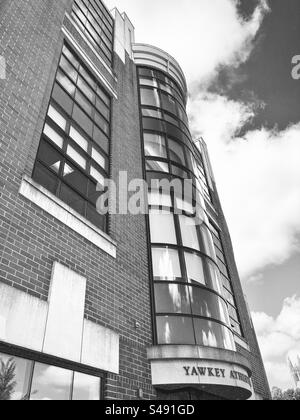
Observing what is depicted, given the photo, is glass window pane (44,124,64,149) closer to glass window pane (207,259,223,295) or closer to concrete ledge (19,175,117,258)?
concrete ledge (19,175,117,258)

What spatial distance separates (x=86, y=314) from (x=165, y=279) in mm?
2965

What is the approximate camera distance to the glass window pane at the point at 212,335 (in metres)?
7.53

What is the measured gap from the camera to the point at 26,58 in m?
7.14

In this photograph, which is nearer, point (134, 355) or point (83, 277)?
point (83, 277)

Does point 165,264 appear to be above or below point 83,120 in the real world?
below

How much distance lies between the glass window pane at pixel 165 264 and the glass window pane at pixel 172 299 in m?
0.25

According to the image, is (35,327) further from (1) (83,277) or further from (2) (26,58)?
(2) (26,58)

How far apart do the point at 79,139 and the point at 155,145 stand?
12.4ft

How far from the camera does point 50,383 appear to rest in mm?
4414

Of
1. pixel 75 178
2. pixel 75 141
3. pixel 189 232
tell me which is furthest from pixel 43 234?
pixel 189 232

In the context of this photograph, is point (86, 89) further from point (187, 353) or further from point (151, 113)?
point (187, 353)
